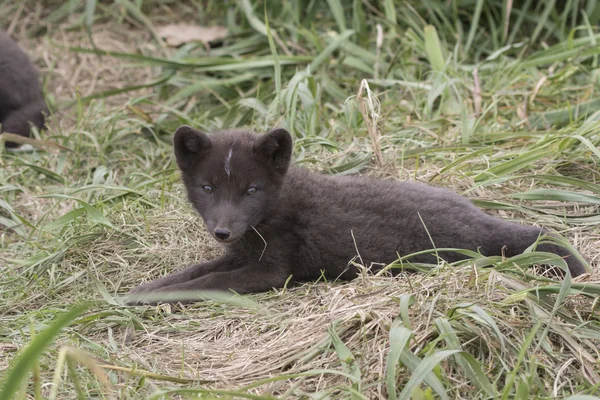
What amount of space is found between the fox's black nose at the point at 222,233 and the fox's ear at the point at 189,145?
0.51 m

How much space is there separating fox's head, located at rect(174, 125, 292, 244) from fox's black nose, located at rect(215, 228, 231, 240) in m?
0.05

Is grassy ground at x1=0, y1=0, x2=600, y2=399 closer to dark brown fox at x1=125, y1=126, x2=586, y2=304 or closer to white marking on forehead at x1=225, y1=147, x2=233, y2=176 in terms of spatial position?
dark brown fox at x1=125, y1=126, x2=586, y2=304

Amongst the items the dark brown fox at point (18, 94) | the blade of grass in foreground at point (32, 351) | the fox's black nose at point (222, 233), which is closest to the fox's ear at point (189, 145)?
the fox's black nose at point (222, 233)

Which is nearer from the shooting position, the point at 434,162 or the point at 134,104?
the point at 434,162

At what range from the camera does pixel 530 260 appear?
12.4 feet

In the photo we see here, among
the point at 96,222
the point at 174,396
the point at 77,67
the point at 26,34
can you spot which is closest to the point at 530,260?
the point at 174,396

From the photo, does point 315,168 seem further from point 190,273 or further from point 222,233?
point 222,233

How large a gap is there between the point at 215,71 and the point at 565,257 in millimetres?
4261

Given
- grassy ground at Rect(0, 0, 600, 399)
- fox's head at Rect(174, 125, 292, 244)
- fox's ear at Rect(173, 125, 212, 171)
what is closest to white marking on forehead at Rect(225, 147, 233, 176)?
fox's head at Rect(174, 125, 292, 244)

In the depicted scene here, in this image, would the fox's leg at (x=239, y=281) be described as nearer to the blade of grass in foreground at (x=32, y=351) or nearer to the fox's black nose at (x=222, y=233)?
the fox's black nose at (x=222, y=233)

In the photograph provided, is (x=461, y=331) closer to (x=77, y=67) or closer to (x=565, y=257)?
(x=565, y=257)

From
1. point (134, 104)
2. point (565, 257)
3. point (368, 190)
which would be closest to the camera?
point (565, 257)

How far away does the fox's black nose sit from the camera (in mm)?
4211

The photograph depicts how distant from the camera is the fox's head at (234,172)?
4379 millimetres
